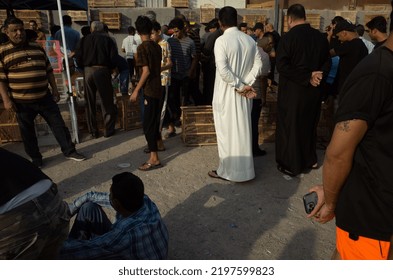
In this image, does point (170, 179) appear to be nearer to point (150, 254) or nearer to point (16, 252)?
point (150, 254)

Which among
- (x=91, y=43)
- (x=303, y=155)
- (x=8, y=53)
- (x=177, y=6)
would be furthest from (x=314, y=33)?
(x=177, y=6)

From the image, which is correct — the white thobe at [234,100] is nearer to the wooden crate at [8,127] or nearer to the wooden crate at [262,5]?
the wooden crate at [8,127]

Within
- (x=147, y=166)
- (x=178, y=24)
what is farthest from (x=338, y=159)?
(x=178, y=24)

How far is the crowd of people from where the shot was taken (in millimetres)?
1562

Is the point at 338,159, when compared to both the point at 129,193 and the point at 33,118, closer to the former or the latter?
the point at 129,193

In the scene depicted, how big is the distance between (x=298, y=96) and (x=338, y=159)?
9.37 feet

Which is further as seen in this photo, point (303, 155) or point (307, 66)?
point (303, 155)

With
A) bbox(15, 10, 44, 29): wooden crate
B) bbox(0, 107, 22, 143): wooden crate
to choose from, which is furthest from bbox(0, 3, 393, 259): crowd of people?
bbox(15, 10, 44, 29): wooden crate

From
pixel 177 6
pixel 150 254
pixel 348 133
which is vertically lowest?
pixel 150 254

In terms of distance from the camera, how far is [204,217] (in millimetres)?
3613

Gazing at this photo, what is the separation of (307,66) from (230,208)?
1.96 m

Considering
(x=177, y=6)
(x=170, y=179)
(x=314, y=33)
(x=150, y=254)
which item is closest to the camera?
(x=150, y=254)

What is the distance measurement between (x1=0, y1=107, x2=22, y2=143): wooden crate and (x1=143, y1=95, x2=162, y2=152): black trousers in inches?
103

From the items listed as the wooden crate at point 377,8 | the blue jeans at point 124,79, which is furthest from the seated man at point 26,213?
the wooden crate at point 377,8
